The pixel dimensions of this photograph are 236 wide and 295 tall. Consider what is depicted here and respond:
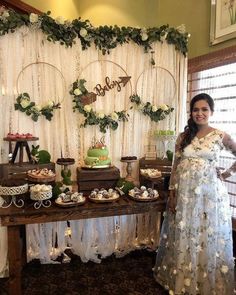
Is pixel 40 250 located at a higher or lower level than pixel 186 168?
lower

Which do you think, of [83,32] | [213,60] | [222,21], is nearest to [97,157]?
[83,32]

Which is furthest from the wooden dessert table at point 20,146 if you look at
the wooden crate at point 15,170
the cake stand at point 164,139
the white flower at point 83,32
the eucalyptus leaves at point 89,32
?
the cake stand at point 164,139

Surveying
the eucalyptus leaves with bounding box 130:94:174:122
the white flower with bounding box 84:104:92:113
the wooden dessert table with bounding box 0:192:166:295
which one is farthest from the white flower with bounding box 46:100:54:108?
the wooden dessert table with bounding box 0:192:166:295

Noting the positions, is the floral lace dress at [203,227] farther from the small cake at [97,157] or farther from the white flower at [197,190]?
the small cake at [97,157]

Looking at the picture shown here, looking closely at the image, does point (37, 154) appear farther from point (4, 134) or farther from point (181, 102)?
point (181, 102)

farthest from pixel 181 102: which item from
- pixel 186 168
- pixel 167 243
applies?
pixel 167 243

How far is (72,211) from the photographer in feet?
6.75

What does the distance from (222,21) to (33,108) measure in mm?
1897

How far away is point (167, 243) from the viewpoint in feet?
7.42

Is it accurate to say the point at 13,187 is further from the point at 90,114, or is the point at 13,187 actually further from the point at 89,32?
the point at 89,32

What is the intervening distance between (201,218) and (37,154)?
1.45 metres

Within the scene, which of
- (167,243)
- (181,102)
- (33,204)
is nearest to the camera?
(33,204)

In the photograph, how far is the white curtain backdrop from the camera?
8.04ft

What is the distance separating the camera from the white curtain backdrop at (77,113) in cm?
245
